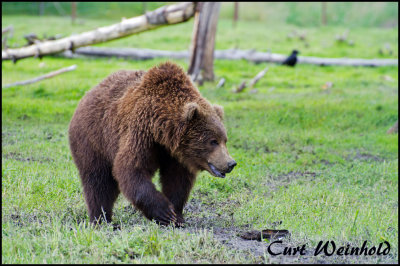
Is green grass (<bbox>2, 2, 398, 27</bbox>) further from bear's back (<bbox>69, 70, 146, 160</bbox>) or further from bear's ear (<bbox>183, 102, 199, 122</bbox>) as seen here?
bear's ear (<bbox>183, 102, 199, 122</bbox>)

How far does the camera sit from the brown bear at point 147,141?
5.24 metres

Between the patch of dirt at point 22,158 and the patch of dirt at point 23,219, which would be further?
the patch of dirt at point 22,158

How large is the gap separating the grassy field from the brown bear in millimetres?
378

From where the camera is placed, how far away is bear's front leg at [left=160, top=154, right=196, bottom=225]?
5680mm

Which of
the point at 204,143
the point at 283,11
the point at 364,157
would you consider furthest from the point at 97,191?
the point at 283,11

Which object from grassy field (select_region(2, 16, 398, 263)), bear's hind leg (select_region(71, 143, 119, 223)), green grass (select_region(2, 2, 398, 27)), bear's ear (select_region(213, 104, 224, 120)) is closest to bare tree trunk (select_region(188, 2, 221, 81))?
grassy field (select_region(2, 16, 398, 263))

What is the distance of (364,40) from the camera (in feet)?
87.8

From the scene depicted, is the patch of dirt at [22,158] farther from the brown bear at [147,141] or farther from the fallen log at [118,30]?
the fallen log at [118,30]

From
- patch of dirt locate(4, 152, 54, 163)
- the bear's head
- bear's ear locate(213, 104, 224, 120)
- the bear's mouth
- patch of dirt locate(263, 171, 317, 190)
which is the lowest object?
patch of dirt locate(263, 171, 317, 190)

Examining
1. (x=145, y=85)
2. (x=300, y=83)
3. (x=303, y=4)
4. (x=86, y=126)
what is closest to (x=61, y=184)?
(x=86, y=126)

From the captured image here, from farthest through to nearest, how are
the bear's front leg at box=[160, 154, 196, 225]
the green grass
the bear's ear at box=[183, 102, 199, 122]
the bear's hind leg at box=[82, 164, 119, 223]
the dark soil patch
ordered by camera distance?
the green grass, the dark soil patch, the bear's hind leg at box=[82, 164, 119, 223], the bear's front leg at box=[160, 154, 196, 225], the bear's ear at box=[183, 102, 199, 122]

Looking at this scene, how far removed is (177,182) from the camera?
5.70m

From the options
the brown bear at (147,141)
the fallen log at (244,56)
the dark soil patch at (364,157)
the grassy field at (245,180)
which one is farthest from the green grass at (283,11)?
the brown bear at (147,141)

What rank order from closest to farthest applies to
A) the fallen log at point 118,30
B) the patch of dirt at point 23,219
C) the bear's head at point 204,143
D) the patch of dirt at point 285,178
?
the bear's head at point 204,143 → the patch of dirt at point 23,219 → the patch of dirt at point 285,178 → the fallen log at point 118,30
